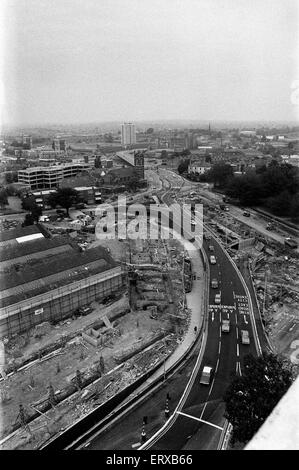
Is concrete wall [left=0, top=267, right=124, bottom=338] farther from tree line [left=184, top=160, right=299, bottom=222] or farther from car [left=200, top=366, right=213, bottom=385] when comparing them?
tree line [left=184, top=160, right=299, bottom=222]

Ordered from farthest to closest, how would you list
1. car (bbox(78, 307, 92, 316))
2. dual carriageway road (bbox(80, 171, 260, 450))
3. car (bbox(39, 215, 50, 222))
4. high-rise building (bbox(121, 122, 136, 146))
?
high-rise building (bbox(121, 122, 136, 146)) → car (bbox(39, 215, 50, 222)) → car (bbox(78, 307, 92, 316)) → dual carriageway road (bbox(80, 171, 260, 450))

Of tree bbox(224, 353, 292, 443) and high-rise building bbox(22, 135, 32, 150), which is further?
high-rise building bbox(22, 135, 32, 150)

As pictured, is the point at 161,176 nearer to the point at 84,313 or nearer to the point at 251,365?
the point at 84,313

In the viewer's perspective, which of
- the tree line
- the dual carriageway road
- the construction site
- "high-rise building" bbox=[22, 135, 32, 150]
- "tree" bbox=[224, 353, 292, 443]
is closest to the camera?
"tree" bbox=[224, 353, 292, 443]

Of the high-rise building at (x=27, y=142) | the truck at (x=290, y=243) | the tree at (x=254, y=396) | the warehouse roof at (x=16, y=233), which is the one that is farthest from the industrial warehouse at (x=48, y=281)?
the high-rise building at (x=27, y=142)

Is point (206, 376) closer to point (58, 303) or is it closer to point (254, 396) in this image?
point (254, 396)

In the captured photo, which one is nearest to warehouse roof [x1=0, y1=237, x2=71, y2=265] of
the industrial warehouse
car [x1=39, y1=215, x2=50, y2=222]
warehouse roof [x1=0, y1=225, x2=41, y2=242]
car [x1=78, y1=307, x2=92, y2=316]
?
the industrial warehouse

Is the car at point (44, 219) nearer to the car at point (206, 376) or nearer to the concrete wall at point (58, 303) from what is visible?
the concrete wall at point (58, 303)

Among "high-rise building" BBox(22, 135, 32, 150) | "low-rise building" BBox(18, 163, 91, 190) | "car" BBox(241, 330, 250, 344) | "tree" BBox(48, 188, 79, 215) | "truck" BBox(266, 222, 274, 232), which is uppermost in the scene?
"high-rise building" BBox(22, 135, 32, 150)
